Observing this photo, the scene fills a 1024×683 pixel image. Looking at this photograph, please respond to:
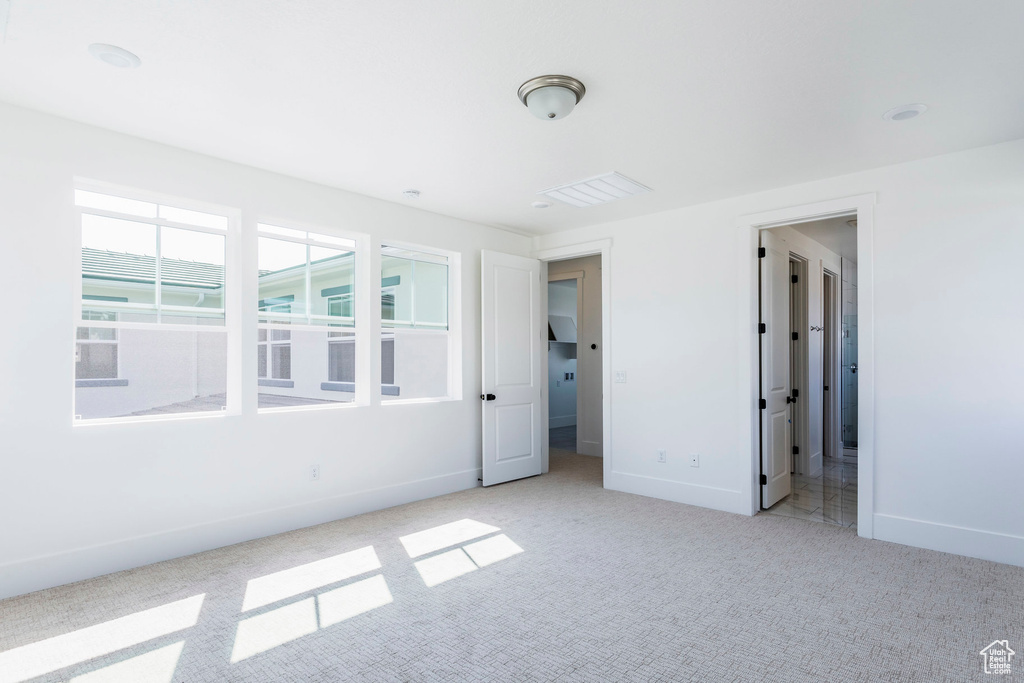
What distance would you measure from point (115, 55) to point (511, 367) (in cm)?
384

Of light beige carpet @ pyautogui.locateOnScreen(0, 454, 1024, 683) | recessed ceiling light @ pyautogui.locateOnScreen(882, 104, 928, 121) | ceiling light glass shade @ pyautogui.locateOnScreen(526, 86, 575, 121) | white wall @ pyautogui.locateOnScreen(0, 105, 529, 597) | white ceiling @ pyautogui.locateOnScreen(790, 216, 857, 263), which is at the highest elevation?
recessed ceiling light @ pyautogui.locateOnScreen(882, 104, 928, 121)

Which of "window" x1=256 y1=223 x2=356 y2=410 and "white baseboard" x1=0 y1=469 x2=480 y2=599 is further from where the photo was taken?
"window" x1=256 y1=223 x2=356 y2=410

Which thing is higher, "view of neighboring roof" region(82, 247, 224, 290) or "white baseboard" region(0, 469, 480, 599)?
"view of neighboring roof" region(82, 247, 224, 290)

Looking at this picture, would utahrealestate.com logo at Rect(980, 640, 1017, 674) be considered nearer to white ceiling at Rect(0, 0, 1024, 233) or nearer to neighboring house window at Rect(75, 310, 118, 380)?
white ceiling at Rect(0, 0, 1024, 233)

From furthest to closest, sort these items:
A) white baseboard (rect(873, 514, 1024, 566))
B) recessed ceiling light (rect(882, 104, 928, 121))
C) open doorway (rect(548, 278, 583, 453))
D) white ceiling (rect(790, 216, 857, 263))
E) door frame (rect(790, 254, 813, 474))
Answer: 1. open doorway (rect(548, 278, 583, 453))
2. door frame (rect(790, 254, 813, 474))
3. white ceiling (rect(790, 216, 857, 263))
4. white baseboard (rect(873, 514, 1024, 566))
5. recessed ceiling light (rect(882, 104, 928, 121))

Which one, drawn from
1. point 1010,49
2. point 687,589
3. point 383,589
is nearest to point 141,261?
point 383,589

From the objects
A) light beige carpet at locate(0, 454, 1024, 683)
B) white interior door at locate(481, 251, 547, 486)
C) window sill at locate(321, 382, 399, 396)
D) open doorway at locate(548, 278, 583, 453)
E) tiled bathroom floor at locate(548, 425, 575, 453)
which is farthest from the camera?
open doorway at locate(548, 278, 583, 453)

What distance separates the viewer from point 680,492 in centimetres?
463

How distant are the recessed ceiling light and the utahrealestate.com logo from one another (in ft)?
8.53

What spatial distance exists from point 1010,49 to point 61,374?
16.1 feet

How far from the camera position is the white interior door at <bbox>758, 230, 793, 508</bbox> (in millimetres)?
4371

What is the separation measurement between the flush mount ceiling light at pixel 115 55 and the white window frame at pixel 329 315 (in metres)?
1.43

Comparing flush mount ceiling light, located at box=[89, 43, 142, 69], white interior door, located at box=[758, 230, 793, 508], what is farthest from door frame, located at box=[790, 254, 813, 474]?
flush mount ceiling light, located at box=[89, 43, 142, 69]

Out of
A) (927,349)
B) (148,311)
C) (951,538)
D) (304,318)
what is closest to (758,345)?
(927,349)
